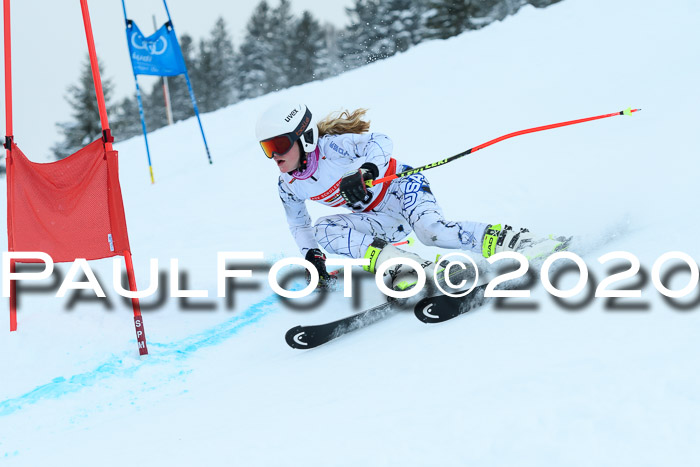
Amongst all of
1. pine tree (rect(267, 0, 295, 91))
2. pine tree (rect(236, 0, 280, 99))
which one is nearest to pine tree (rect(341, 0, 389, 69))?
pine tree (rect(267, 0, 295, 91))

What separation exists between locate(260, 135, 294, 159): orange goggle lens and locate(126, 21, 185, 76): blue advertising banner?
19.1 ft

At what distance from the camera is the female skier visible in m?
3.57

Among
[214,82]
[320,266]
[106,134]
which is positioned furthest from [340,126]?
[214,82]

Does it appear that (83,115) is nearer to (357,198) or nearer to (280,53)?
(280,53)

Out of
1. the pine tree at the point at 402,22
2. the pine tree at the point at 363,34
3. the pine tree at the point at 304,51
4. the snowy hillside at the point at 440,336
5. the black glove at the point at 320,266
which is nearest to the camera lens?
the snowy hillside at the point at 440,336

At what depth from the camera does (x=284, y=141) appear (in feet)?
11.7

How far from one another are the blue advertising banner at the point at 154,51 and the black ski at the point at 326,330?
21.7 ft

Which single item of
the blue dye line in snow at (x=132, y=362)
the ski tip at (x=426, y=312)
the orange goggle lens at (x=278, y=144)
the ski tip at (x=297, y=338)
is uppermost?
the orange goggle lens at (x=278, y=144)

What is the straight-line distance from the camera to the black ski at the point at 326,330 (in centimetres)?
311

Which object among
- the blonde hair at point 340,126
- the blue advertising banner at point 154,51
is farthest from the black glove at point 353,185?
the blue advertising banner at point 154,51

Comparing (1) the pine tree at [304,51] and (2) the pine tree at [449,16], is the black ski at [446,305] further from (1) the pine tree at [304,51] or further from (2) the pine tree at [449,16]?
(1) the pine tree at [304,51]

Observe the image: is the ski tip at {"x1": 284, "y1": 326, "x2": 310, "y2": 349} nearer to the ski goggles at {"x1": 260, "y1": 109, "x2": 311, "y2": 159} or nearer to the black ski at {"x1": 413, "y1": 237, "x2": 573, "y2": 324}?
the black ski at {"x1": 413, "y1": 237, "x2": 573, "y2": 324}

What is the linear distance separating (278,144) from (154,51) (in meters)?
6.19

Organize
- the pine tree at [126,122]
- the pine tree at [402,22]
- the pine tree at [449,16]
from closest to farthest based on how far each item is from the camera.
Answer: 1. the pine tree at [449,16]
2. the pine tree at [402,22]
3. the pine tree at [126,122]
